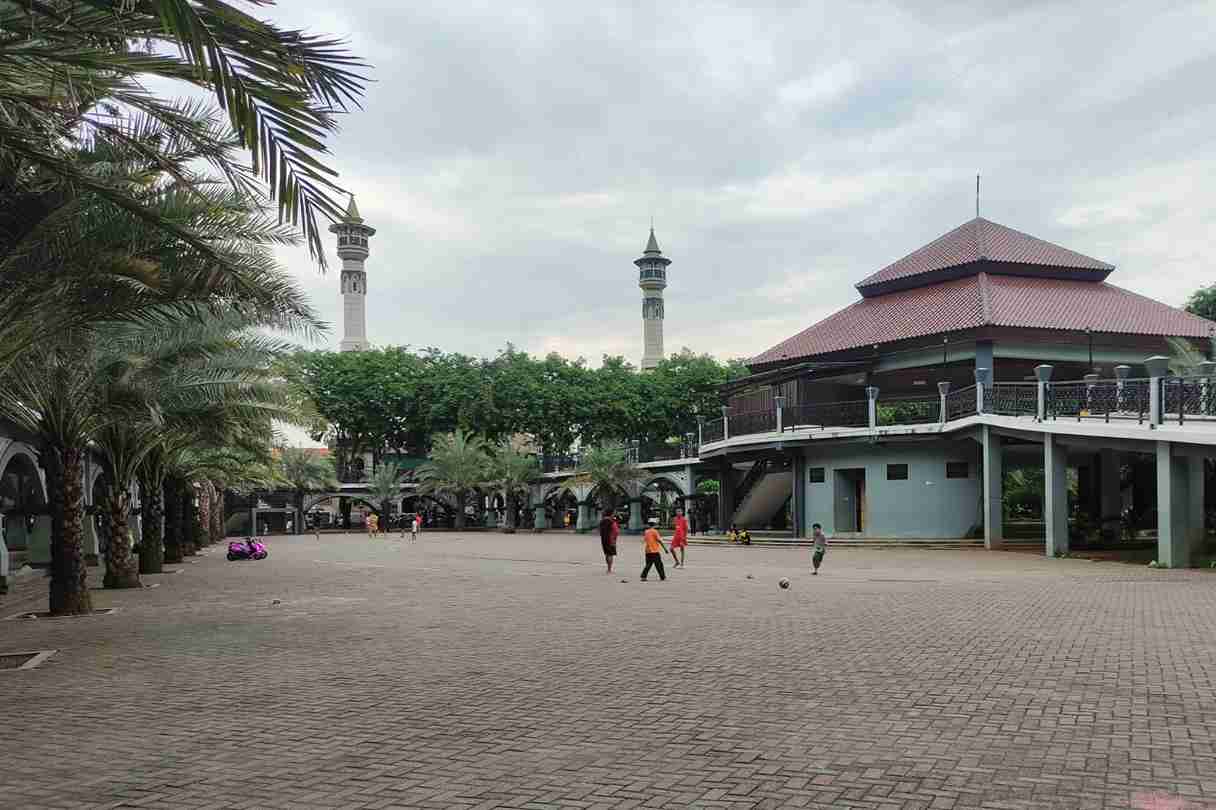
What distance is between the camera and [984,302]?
3619 centimetres

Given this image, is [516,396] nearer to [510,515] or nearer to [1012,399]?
[510,515]

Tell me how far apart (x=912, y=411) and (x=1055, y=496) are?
29.2ft

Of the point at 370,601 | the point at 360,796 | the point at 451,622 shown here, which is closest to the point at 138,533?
the point at 370,601

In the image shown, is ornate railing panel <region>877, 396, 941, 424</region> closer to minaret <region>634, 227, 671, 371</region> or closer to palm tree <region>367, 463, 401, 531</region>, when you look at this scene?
palm tree <region>367, 463, 401, 531</region>

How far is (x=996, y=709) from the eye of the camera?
7.77 m

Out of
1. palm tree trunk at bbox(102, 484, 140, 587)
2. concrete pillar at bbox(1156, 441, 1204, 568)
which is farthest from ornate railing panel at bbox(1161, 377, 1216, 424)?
palm tree trunk at bbox(102, 484, 140, 587)

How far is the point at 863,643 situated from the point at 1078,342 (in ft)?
94.9

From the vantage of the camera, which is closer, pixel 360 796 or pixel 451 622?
pixel 360 796

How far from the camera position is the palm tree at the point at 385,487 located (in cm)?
6925

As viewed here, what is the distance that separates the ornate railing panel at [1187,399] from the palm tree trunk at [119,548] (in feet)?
72.4

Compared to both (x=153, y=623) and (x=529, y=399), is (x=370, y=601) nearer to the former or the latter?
(x=153, y=623)

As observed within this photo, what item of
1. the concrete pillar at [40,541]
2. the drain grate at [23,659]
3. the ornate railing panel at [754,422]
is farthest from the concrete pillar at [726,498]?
the drain grate at [23,659]

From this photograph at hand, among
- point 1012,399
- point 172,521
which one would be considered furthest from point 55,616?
point 1012,399

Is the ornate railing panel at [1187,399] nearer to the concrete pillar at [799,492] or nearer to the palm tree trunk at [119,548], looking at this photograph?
the concrete pillar at [799,492]
